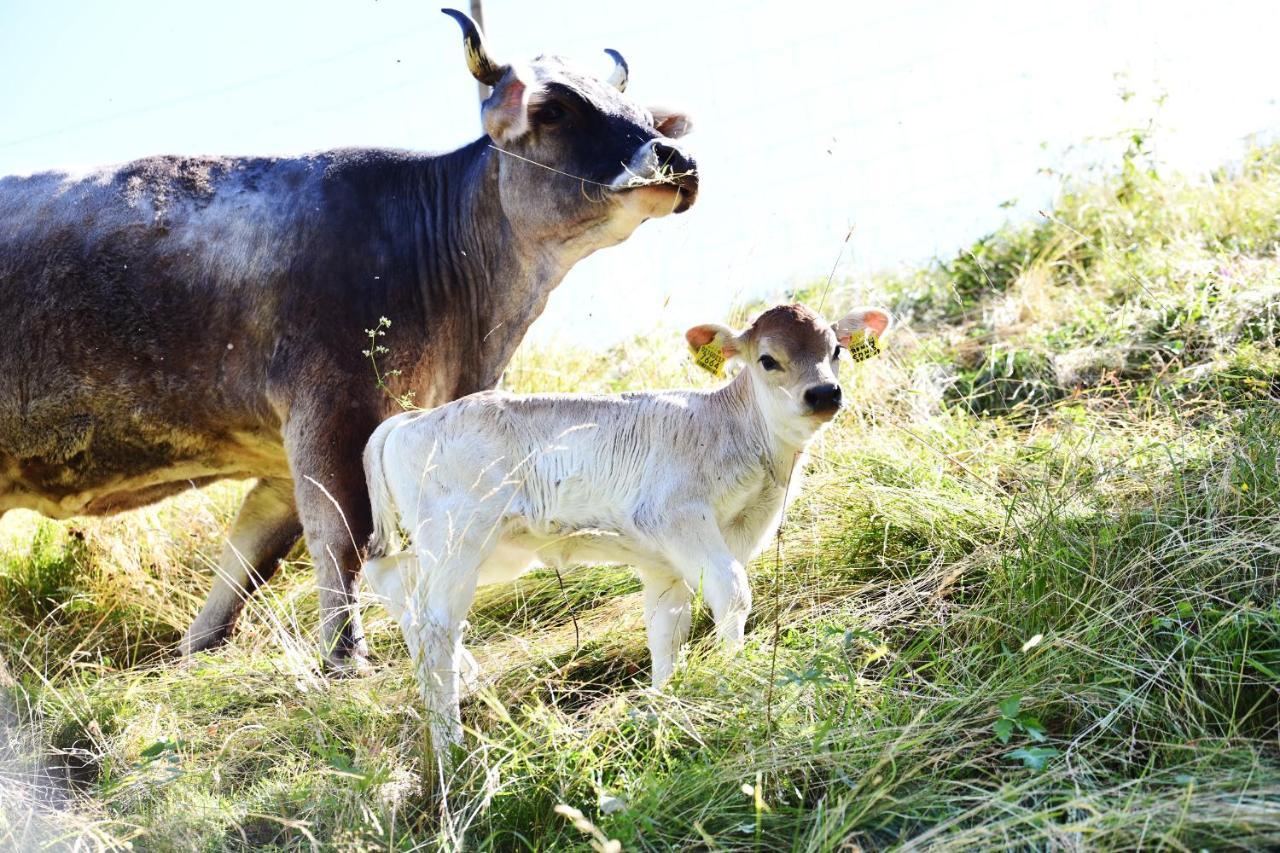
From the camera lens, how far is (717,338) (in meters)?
5.54

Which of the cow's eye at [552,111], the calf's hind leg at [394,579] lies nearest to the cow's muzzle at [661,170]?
the cow's eye at [552,111]

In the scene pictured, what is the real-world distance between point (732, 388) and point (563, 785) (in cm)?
182

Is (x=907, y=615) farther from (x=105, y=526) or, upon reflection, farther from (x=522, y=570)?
(x=105, y=526)

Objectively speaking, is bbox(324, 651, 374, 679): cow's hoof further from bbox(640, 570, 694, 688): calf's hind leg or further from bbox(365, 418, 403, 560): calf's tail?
bbox(640, 570, 694, 688): calf's hind leg

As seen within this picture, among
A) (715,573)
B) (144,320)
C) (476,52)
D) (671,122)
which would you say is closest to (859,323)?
(715,573)

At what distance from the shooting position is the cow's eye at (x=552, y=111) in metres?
6.40

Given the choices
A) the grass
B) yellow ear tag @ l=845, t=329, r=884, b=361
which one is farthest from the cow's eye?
the grass

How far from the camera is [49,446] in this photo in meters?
6.65

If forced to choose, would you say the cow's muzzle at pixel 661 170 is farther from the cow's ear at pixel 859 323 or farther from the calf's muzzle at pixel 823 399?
the calf's muzzle at pixel 823 399

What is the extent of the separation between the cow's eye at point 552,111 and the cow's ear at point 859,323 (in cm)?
167

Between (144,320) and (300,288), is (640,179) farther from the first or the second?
(144,320)

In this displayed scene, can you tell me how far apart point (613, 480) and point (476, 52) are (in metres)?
2.24

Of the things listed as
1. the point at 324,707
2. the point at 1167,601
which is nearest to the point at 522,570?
the point at 324,707

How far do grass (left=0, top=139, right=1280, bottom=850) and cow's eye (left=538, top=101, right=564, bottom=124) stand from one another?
201cm
